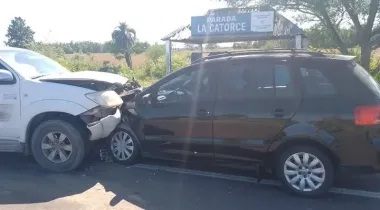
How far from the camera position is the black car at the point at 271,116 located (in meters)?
4.65

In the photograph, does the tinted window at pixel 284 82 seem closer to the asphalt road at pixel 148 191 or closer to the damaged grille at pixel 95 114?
the asphalt road at pixel 148 191

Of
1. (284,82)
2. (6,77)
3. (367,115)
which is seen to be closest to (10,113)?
(6,77)

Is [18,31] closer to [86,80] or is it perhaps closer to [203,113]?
[86,80]

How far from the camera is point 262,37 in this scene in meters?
17.0

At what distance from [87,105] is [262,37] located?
40.7 ft

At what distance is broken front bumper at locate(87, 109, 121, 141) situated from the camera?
582 cm

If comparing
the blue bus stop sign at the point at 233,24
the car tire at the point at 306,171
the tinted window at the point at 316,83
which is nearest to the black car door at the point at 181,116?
the car tire at the point at 306,171

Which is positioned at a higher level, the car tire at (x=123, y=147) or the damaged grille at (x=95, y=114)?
the damaged grille at (x=95, y=114)

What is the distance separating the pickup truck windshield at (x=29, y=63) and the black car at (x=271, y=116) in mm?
1734

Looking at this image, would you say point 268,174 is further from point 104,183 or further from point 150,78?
point 150,78

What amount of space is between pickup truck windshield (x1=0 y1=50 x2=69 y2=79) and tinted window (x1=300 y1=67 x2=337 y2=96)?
3893 mm

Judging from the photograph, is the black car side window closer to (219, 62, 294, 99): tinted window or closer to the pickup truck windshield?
(219, 62, 294, 99): tinted window

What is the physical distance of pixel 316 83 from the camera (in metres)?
4.86

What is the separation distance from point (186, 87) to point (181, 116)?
1.31 feet
